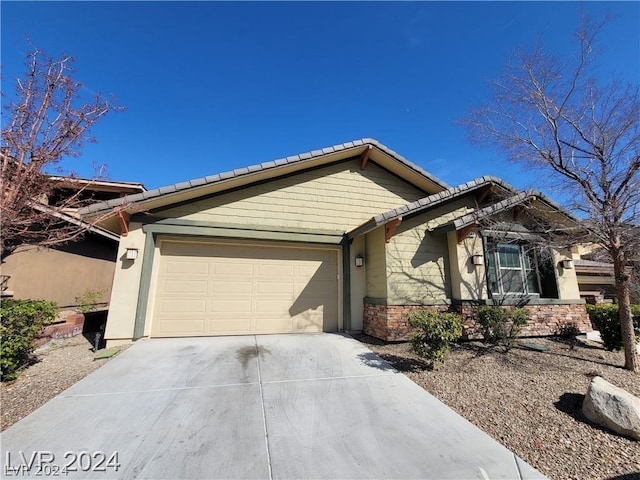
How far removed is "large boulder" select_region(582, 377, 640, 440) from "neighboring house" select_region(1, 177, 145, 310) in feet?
27.3

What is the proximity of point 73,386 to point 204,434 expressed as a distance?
108 inches

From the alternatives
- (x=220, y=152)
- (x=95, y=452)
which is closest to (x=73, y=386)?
(x=95, y=452)

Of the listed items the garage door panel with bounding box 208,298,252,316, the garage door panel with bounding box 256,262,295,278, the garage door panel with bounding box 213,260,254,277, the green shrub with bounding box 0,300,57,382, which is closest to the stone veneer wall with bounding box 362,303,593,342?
the garage door panel with bounding box 256,262,295,278

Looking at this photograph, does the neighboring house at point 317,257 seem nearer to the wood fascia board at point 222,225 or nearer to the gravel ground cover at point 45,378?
the wood fascia board at point 222,225

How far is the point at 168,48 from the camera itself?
8469 millimetres

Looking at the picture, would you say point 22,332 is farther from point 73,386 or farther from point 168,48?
point 168,48

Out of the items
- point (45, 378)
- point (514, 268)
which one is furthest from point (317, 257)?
point (45, 378)

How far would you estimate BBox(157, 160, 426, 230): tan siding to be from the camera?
308 inches

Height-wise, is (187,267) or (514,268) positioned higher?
(514,268)

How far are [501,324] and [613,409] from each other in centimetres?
301

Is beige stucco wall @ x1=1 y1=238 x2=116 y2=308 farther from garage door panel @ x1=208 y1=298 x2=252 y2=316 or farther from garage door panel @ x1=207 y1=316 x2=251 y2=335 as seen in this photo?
garage door panel @ x1=207 y1=316 x2=251 y2=335

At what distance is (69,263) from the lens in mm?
8539

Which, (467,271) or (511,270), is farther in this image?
(511,270)

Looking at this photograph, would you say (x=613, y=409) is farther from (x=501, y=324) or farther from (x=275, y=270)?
(x=275, y=270)
